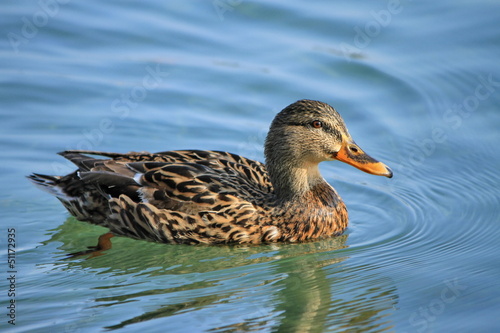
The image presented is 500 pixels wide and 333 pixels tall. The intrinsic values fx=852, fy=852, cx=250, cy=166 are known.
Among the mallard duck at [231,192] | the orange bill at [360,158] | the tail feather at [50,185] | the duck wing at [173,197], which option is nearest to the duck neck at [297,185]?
the mallard duck at [231,192]

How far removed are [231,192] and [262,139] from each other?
2.66 metres

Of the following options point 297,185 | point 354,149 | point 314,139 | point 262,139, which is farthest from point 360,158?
point 262,139

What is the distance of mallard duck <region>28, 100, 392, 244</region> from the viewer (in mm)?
9562

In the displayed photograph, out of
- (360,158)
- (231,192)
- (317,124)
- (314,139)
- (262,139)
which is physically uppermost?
(262,139)

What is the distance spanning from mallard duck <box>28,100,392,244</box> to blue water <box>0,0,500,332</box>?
24cm

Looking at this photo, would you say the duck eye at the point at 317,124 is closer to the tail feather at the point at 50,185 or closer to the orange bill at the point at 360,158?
the orange bill at the point at 360,158

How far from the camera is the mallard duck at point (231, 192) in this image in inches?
376

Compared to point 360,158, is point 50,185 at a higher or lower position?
higher

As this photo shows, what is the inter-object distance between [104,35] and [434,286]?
8.18 m

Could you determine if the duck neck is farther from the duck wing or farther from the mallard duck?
the duck wing

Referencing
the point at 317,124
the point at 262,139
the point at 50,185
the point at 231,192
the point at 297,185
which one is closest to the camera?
the point at 317,124

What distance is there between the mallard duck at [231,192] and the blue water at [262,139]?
0.24m

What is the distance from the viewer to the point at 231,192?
31.7 feet

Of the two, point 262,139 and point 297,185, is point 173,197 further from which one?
point 262,139
